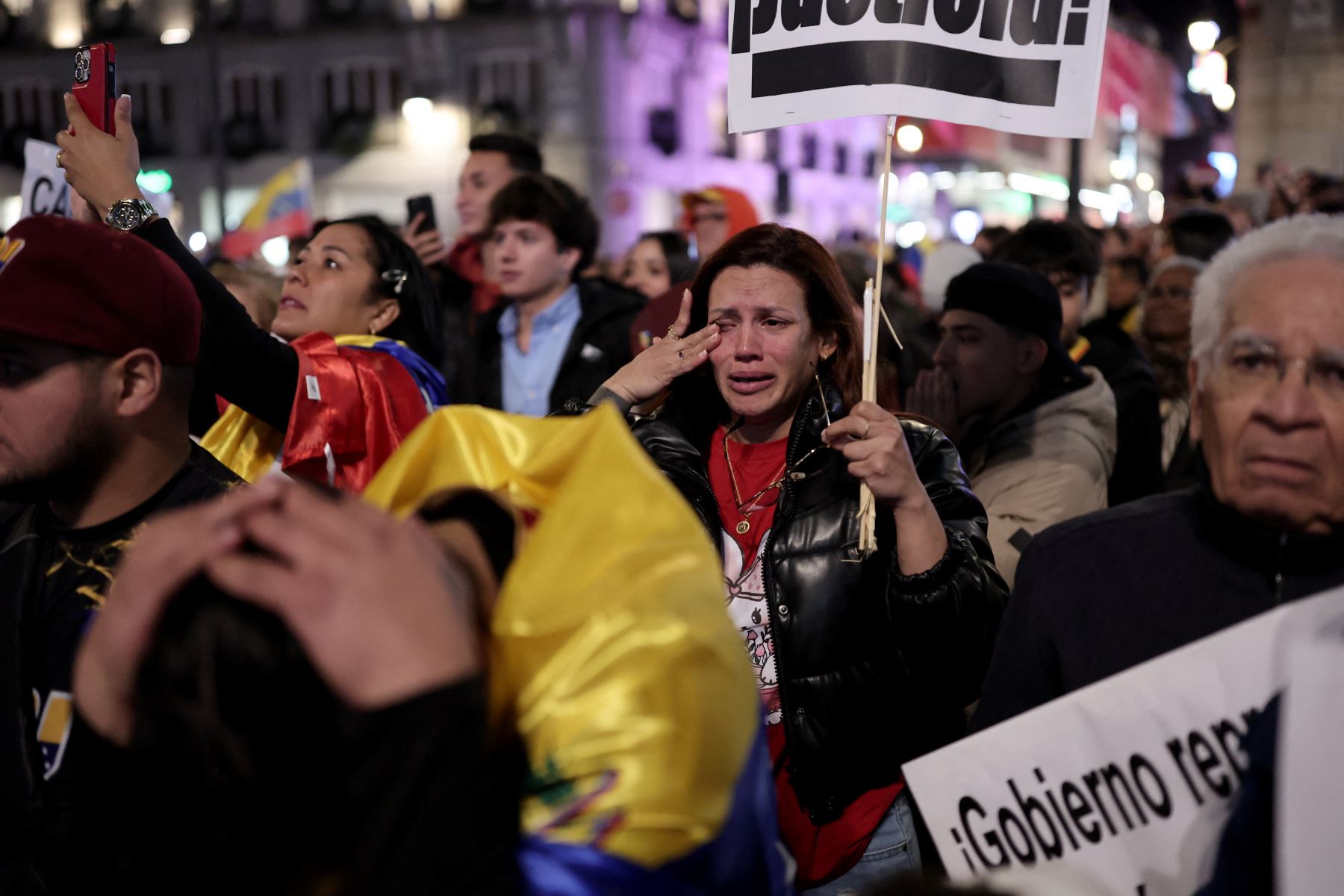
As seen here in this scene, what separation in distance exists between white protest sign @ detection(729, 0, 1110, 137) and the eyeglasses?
1.37 metres

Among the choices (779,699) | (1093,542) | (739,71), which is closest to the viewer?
(1093,542)

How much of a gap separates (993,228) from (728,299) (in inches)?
282

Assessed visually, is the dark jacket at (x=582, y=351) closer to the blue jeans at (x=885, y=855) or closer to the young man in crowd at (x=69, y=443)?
the blue jeans at (x=885, y=855)

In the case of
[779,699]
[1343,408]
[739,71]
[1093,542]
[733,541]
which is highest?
[739,71]

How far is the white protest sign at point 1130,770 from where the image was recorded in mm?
1860

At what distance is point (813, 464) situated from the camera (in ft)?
9.93

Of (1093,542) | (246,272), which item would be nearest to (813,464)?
(1093,542)

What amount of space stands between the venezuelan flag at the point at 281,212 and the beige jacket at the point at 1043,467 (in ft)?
25.4

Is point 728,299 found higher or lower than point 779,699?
higher

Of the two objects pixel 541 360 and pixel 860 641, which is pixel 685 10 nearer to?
pixel 541 360

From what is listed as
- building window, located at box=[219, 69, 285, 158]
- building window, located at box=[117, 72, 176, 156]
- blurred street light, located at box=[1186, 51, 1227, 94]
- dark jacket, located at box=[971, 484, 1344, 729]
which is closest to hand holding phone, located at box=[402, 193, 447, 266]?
dark jacket, located at box=[971, 484, 1344, 729]

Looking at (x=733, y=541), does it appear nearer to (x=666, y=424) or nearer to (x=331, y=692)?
(x=666, y=424)

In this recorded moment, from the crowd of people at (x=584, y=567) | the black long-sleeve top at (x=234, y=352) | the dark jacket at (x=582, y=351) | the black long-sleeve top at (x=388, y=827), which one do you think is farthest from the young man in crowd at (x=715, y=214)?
the black long-sleeve top at (x=388, y=827)

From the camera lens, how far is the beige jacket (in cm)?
382
